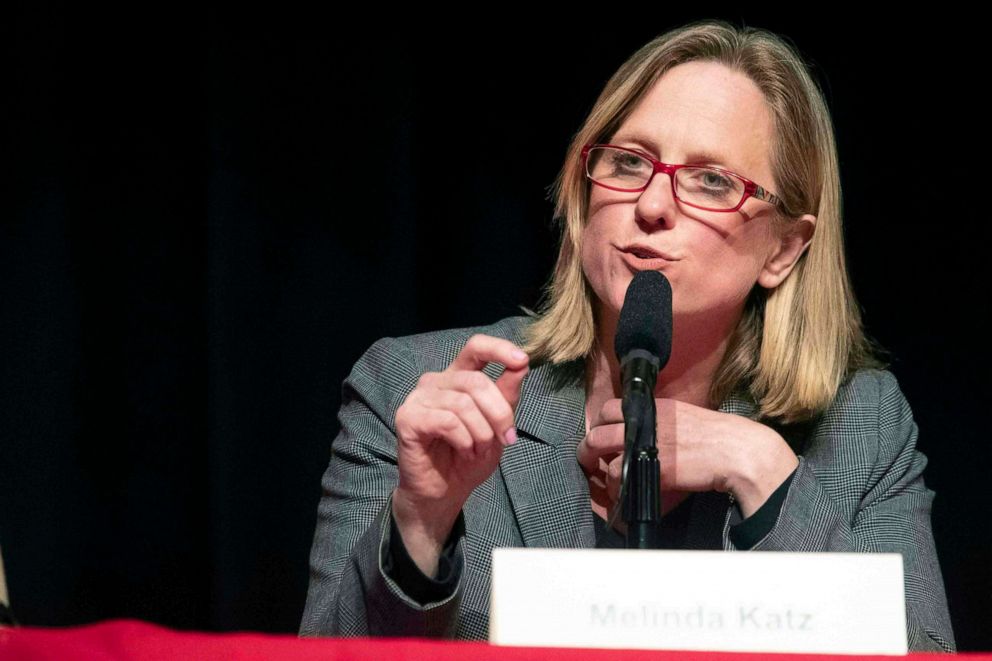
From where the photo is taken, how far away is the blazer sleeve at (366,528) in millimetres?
1371

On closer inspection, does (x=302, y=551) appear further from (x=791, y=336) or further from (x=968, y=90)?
(x=968, y=90)

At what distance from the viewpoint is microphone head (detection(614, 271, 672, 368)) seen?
4.24 ft

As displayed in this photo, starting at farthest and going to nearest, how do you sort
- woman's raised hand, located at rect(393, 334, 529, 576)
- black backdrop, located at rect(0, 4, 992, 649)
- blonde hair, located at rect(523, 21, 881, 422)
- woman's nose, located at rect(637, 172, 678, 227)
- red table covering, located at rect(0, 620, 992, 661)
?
1. black backdrop, located at rect(0, 4, 992, 649)
2. blonde hair, located at rect(523, 21, 881, 422)
3. woman's nose, located at rect(637, 172, 678, 227)
4. woman's raised hand, located at rect(393, 334, 529, 576)
5. red table covering, located at rect(0, 620, 992, 661)

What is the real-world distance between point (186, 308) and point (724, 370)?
110 centimetres

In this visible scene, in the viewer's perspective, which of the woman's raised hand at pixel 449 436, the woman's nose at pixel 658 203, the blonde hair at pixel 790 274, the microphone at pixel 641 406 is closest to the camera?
the microphone at pixel 641 406

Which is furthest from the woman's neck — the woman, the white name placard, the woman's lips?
the white name placard

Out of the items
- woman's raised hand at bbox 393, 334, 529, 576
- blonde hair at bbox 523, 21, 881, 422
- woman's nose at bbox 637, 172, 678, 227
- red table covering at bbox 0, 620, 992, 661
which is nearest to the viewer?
red table covering at bbox 0, 620, 992, 661

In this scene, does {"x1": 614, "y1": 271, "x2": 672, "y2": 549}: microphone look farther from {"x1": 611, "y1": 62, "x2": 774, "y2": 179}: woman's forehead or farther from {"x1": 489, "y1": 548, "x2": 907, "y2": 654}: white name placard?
{"x1": 611, "y1": 62, "x2": 774, "y2": 179}: woman's forehead

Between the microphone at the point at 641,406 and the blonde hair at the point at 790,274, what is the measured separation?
0.57 metres

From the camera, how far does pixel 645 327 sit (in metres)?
1.29

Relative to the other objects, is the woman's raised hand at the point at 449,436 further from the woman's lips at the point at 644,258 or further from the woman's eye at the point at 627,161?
the woman's eye at the point at 627,161

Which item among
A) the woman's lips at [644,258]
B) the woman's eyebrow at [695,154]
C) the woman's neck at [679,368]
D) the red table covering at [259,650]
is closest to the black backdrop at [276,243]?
the woman's neck at [679,368]

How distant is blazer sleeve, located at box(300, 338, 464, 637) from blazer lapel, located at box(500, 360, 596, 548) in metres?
0.18

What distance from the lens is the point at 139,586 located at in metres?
2.48
